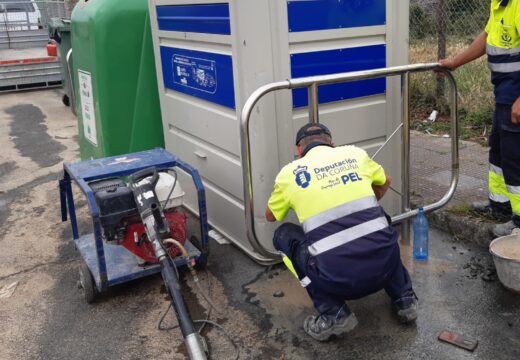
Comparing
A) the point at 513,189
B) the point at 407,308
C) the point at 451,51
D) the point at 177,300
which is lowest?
the point at 407,308

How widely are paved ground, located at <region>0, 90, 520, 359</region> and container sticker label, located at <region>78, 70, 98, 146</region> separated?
1067 millimetres

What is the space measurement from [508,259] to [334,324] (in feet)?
3.30

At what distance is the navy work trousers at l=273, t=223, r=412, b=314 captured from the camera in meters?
2.69

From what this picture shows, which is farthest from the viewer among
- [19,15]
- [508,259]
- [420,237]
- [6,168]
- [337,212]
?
[19,15]

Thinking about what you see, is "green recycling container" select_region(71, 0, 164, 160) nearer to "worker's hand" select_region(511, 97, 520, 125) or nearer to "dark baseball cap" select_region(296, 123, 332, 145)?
"dark baseball cap" select_region(296, 123, 332, 145)

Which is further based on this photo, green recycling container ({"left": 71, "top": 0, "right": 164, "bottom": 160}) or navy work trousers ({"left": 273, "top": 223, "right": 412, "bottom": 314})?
green recycling container ({"left": 71, "top": 0, "right": 164, "bottom": 160})

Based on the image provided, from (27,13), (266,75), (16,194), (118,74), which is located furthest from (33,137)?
(27,13)

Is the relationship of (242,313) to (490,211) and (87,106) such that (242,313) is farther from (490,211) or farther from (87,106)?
(87,106)

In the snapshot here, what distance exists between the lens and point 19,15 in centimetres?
1530

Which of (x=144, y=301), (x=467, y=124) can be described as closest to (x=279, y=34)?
(x=144, y=301)

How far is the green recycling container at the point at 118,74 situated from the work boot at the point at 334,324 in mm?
2499

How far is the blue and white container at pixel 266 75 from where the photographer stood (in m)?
3.31

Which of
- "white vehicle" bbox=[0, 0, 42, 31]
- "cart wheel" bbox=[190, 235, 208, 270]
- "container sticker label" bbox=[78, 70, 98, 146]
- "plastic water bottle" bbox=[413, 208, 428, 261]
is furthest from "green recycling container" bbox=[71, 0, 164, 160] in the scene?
"white vehicle" bbox=[0, 0, 42, 31]

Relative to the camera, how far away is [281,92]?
11.1ft
